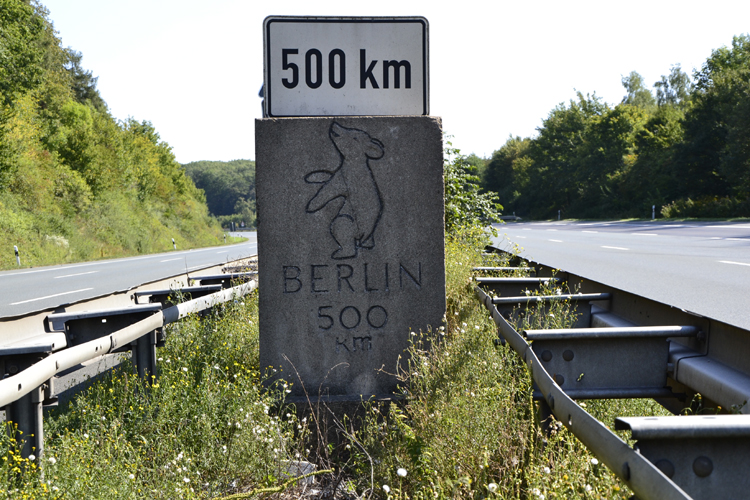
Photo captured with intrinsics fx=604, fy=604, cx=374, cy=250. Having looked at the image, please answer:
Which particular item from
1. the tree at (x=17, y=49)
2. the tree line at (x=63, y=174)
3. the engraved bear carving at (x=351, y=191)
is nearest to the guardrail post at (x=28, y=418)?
the engraved bear carving at (x=351, y=191)

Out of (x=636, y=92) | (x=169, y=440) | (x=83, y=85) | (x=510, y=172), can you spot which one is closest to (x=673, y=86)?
(x=636, y=92)

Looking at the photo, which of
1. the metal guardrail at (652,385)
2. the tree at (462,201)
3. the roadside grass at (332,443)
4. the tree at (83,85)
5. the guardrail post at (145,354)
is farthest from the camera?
the tree at (83,85)

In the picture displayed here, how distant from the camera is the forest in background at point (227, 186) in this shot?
496 feet

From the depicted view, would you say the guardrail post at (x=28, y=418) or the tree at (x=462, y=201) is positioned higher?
the tree at (x=462, y=201)

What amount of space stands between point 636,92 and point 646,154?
108ft

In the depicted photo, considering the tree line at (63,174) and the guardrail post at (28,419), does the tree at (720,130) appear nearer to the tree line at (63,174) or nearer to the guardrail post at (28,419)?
the tree line at (63,174)

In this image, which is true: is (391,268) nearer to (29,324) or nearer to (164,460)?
(164,460)

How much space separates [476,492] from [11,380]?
2.10 meters

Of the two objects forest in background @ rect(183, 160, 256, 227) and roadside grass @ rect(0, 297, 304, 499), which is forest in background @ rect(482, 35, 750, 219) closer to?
roadside grass @ rect(0, 297, 304, 499)

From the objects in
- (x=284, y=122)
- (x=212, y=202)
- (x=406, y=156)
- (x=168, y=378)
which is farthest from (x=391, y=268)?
(x=212, y=202)

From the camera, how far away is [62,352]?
10.4ft

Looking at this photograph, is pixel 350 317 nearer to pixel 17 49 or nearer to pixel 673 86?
pixel 17 49

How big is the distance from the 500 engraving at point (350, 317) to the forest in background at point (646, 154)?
77.5ft

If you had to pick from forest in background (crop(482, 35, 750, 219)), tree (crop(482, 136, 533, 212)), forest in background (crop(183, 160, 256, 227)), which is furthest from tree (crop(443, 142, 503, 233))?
forest in background (crop(183, 160, 256, 227))
